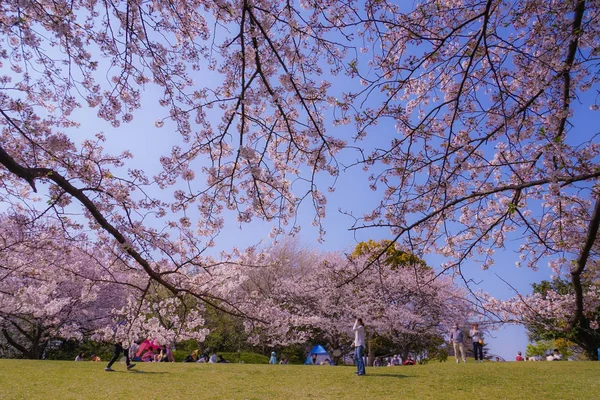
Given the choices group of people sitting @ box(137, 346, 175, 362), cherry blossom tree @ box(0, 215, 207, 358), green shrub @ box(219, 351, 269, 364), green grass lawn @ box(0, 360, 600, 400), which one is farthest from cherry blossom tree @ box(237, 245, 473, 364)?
green grass lawn @ box(0, 360, 600, 400)

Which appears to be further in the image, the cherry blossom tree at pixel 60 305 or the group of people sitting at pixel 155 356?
the group of people sitting at pixel 155 356

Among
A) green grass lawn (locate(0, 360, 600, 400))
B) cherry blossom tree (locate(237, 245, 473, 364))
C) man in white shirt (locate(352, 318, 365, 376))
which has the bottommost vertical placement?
green grass lawn (locate(0, 360, 600, 400))

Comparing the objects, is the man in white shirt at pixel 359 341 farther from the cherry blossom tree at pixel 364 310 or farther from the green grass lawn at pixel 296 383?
the cherry blossom tree at pixel 364 310

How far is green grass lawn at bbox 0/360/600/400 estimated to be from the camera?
7.59 metres

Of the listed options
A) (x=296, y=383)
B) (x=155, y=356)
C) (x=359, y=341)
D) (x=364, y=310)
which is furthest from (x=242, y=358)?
(x=359, y=341)

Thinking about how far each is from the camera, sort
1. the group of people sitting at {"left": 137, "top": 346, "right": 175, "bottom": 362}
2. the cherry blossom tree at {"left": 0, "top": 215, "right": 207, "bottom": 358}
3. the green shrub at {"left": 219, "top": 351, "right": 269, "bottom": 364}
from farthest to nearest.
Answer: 1. the green shrub at {"left": 219, "top": 351, "right": 269, "bottom": 364}
2. the group of people sitting at {"left": 137, "top": 346, "right": 175, "bottom": 362}
3. the cherry blossom tree at {"left": 0, "top": 215, "right": 207, "bottom": 358}

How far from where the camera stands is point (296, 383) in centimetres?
921

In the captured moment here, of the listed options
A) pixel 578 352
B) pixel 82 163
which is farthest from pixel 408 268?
pixel 82 163

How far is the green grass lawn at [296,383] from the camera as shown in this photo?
759cm

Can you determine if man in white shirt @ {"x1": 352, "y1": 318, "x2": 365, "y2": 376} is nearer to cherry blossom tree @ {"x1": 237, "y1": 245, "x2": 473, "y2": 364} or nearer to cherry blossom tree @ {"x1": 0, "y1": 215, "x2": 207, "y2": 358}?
cherry blossom tree @ {"x1": 0, "y1": 215, "x2": 207, "y2": 358}

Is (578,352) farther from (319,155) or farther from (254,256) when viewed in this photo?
(319,155)

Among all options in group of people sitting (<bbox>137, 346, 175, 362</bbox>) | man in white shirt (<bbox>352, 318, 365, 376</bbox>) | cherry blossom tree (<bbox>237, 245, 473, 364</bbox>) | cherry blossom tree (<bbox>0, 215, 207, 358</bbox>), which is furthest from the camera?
cherry blossom tree (<bbox>237, 245, 473, 364</bbox>)

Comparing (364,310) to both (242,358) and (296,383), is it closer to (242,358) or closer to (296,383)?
(242,358)

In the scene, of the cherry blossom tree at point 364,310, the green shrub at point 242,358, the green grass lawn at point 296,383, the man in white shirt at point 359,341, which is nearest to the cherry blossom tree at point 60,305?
the green grass lawn at point 296,383
